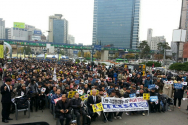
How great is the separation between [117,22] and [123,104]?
112354 mm

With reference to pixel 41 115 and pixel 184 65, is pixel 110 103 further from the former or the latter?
pixel 184 65

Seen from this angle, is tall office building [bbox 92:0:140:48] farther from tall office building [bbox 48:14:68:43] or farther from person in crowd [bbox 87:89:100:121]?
person in crowd [bbox 87:89:100:121]

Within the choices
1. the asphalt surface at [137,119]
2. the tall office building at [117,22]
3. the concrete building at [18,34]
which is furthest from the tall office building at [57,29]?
the asphalt surface at [137,119]

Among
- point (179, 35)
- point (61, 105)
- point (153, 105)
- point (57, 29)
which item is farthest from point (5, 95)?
point (57, 29)

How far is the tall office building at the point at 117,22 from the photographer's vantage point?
110m

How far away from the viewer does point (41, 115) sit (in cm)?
755

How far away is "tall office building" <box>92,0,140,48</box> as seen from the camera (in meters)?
110

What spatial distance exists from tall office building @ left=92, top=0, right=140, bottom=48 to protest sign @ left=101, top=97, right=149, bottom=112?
102 meters

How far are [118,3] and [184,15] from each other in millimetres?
47795

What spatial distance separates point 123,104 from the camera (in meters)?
7.56

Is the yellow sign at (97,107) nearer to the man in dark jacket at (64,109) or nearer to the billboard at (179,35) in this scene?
the man in dark jacket at (64,109)

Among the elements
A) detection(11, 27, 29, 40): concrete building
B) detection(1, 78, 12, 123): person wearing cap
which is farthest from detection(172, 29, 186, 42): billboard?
detection(11, 27, 29, 40): concrete building

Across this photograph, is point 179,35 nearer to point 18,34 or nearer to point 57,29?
point 57,29

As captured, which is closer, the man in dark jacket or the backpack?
the man in dark jacket
